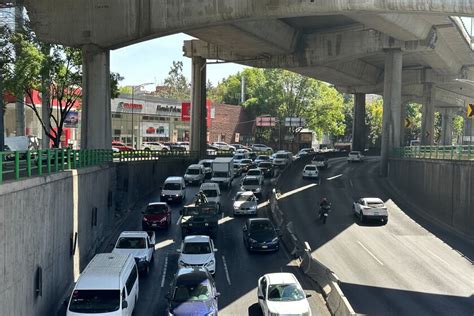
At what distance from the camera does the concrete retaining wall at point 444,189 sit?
31500 mm

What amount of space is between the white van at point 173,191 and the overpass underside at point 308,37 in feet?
19.0

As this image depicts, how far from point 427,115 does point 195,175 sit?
165 feet

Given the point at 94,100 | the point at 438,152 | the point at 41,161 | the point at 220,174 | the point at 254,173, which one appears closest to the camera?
the point at 41,161

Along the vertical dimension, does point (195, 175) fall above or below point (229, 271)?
above

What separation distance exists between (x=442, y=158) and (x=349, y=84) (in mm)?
51219

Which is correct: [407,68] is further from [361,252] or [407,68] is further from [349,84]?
[361,252]

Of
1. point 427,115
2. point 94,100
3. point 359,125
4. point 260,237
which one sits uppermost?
point 427,115

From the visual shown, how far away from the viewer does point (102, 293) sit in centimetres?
1608

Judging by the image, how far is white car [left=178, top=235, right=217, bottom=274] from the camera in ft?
72.4

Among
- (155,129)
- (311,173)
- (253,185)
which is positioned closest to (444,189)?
(253,185)

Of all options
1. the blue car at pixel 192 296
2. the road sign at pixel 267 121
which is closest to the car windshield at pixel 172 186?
the blue car at pixel 192 296

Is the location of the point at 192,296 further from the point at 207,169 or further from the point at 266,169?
the point at 266,169

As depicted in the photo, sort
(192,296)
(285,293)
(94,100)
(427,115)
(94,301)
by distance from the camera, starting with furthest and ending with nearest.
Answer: (427,115) < (94,100) < (285,293) < (192,296) < (94,301)

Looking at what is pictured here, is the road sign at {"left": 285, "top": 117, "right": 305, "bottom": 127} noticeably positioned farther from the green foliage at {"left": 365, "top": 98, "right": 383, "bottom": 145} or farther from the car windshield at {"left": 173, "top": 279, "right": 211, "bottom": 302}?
the car windshield at {"left": 173, "top": 279, "right": 211, "bottom": 302}
